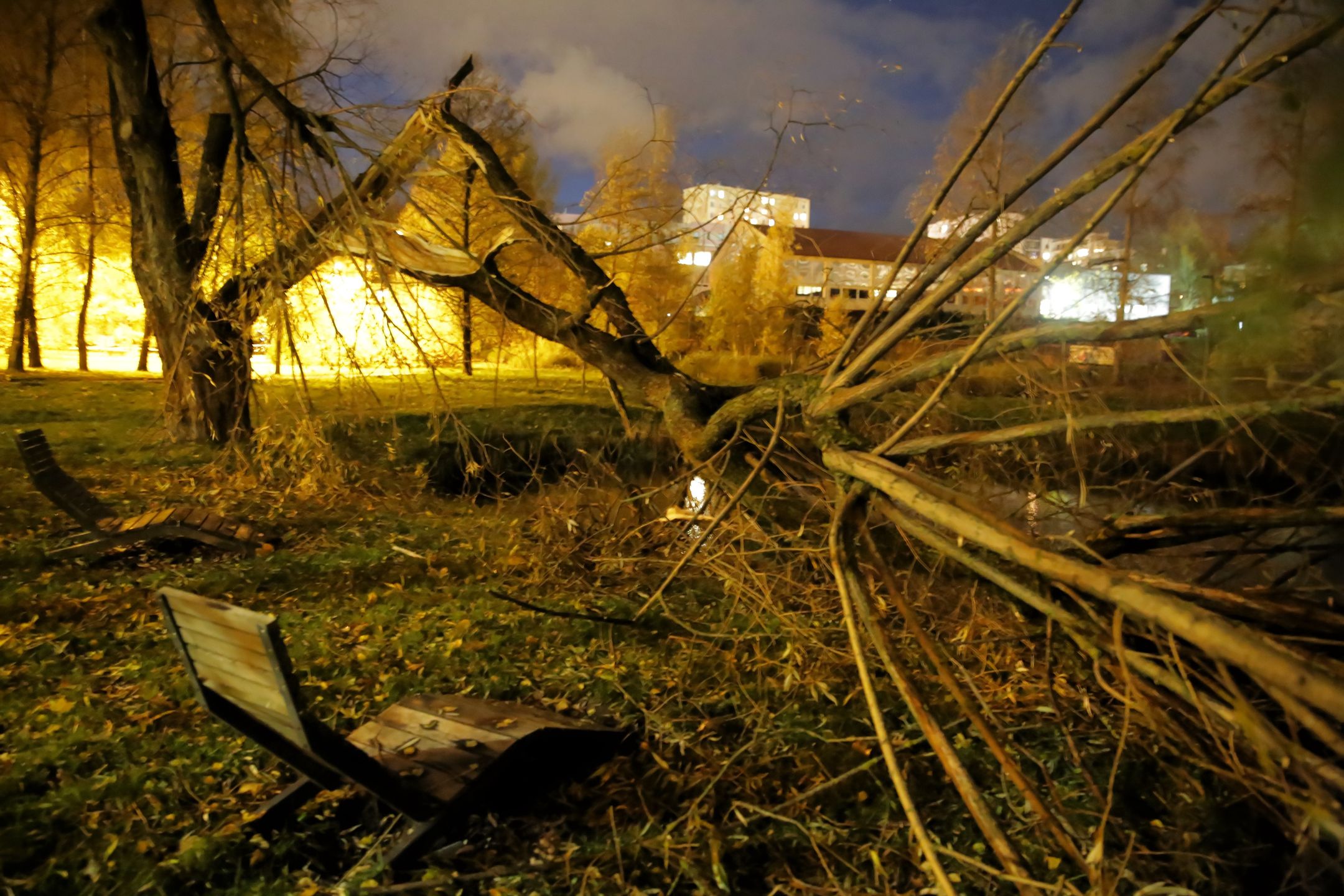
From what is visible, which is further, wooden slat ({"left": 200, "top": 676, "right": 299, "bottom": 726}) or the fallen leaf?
the fallen leaf

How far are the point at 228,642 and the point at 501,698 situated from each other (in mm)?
1919

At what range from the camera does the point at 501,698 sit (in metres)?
4.35

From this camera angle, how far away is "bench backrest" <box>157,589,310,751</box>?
2494 mm

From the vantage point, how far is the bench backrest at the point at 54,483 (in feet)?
18.2

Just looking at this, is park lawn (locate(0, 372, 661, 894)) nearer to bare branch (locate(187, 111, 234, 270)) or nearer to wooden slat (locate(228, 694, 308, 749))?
wooden slat (locate(228, 694, 308, 749))

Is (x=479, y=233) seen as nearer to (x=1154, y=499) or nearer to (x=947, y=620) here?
(x=947, y=620)

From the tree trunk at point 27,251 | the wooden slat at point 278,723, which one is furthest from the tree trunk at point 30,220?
the wooden slat at point 278,723

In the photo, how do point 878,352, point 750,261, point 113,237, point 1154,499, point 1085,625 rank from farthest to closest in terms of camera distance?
point 113,237 → point 750,261 → point 1154,499 → point 878,352 → point 1085,625

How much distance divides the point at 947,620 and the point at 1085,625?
A: 88.6 inches

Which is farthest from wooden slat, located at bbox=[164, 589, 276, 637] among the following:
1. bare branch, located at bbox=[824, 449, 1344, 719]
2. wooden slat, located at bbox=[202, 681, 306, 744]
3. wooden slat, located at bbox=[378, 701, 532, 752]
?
bare branch, located at bbox=[824, 449, 1344, 719]

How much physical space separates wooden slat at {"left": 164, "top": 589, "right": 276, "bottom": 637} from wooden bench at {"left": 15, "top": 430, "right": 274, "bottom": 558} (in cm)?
343

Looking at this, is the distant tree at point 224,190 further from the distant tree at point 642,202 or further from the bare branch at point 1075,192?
the bare branch at point 1075,192

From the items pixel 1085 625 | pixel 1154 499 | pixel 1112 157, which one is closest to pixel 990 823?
pixel 1085 625

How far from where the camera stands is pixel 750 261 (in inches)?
565
